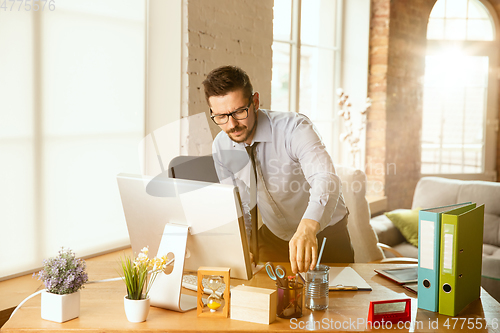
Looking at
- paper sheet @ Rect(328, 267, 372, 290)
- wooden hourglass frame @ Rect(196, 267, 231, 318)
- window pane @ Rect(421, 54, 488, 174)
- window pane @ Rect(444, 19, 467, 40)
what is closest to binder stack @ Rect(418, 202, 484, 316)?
paper sheet @ Rect(328, 267, 372, 290)

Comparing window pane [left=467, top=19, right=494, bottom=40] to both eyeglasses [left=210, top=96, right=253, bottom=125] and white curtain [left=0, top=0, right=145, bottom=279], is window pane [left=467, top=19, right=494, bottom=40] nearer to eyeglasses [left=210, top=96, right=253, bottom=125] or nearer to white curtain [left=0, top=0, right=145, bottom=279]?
white curtain [left=0, top=0, right=145, bottom=279]

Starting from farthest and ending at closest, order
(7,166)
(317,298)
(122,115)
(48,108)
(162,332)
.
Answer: (122,115), (48,108), (7,166), (317,298), (162,332)

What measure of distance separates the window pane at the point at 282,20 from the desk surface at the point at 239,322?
2.91m

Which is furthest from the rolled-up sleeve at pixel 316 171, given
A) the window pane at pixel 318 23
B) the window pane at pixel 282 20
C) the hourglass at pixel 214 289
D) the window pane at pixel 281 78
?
the window pane at pixel 318 23

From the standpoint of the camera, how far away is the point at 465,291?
54.6 inches

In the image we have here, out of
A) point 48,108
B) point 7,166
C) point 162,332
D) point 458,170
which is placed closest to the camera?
point 162,332

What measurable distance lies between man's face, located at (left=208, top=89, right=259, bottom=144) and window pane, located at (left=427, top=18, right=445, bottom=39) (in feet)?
13.3

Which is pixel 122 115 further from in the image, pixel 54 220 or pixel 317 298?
pixel 317 298

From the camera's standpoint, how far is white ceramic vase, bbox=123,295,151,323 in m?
1.26

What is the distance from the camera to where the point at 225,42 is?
2795mm

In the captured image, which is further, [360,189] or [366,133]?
[366,133]

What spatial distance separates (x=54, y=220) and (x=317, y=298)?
4.63 ft

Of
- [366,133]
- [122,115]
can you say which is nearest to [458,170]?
[366,133]

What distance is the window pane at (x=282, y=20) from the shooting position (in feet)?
12.9
